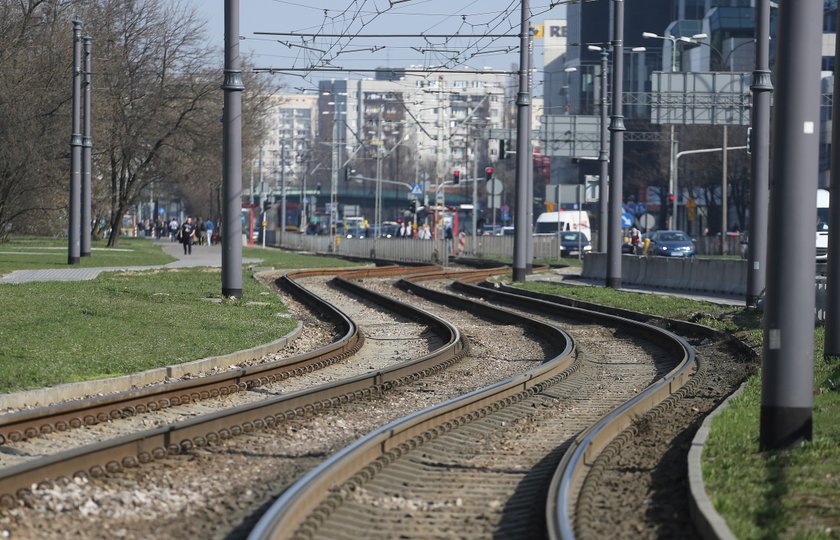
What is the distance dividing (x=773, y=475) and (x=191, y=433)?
161 inches

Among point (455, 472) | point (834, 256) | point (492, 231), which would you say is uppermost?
point (834, 256)

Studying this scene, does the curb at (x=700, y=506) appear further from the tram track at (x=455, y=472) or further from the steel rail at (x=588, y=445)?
the tram track at (x=455, y=472)

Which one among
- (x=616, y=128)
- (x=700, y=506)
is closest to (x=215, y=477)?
(x=700, y=506)

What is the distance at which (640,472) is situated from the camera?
9117 mm

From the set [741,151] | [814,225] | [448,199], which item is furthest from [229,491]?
[448,199]

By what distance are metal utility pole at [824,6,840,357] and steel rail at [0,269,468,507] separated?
450cm

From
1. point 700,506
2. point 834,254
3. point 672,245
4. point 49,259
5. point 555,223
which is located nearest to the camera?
point 700,506

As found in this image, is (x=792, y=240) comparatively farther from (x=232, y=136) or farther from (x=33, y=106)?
(x=33, y=106)

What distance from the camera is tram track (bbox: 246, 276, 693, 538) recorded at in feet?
24.2

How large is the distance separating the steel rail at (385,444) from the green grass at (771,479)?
2.12 m

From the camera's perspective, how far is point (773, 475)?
844 centimetres

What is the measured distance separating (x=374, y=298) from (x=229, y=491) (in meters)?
21.5

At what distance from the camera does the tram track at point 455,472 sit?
7387 millimetres

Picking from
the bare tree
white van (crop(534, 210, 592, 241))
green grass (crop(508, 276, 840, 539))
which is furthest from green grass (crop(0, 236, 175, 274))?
white van (crop(534, 210, 592, 241))
